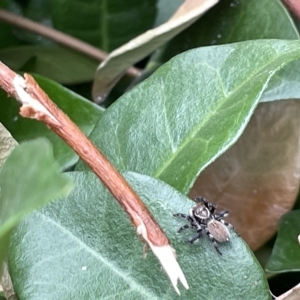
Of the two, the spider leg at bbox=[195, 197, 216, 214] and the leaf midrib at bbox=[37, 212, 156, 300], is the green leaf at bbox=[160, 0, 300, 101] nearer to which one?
the spider leg at bbox=[195, 197, 216, 214]

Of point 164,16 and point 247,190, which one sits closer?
point 247,190

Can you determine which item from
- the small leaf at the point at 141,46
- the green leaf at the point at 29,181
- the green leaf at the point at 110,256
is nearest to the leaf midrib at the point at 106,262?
the green leaf at the point at 110,256

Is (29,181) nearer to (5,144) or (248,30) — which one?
(5,144)

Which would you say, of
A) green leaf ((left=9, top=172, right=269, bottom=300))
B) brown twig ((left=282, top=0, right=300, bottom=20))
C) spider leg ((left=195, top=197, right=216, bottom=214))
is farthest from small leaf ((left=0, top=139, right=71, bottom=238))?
brown twig ((left=282, top=0, right=300, bottom=20))

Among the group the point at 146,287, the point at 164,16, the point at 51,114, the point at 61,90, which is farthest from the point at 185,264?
the point at 164,16

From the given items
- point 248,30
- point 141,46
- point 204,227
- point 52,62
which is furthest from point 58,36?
point 204,227

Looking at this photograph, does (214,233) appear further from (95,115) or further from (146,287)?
(95,115)
